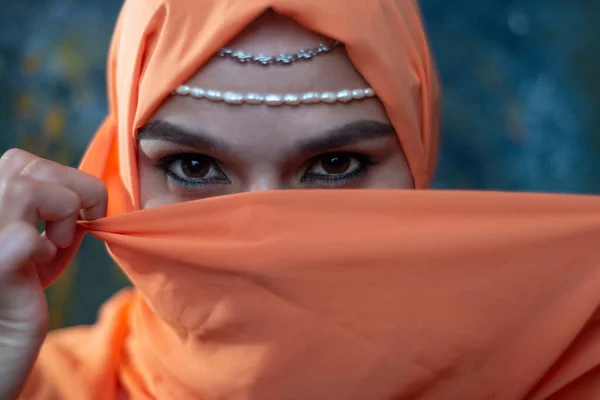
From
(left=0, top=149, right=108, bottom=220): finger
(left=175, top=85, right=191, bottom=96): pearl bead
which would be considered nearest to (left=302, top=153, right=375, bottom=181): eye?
(left=175, top=85, right=191, bottom=96): pearl bead

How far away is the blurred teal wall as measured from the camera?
65.0 inches

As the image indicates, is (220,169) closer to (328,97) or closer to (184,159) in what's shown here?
(184,159)

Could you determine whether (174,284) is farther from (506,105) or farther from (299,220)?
(506,105)

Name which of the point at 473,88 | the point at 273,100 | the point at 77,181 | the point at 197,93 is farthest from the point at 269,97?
the point at 473,88

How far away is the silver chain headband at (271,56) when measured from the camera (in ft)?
2.99

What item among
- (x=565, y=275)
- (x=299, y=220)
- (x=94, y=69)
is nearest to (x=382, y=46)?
(x=299, y=220)

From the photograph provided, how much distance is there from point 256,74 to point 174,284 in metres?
0.34

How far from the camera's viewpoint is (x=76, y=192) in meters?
0.92

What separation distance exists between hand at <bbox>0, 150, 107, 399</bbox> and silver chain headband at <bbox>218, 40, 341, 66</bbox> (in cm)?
30

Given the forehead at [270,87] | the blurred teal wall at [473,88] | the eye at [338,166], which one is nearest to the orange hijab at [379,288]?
the forehead at [270,87]

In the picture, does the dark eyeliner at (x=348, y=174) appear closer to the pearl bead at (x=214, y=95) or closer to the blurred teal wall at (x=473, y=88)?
the pearl bead at (x=214, y=95)

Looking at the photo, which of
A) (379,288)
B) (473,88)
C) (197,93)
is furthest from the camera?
(473,88)

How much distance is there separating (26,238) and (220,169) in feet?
1.00

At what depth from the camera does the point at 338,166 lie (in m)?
0.99
